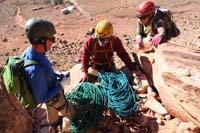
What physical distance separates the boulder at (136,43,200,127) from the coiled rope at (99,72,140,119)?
0.49m

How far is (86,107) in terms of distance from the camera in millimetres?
6113

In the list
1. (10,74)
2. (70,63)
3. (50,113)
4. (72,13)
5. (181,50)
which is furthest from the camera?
(72,13)

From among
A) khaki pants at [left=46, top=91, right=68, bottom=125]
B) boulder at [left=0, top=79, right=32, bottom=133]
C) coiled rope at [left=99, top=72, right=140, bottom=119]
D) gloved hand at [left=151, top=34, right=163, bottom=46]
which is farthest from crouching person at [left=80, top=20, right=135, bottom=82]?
boulder at [left=0, top=79, right=32, bottom=133]

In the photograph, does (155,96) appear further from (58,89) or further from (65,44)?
(65,44)

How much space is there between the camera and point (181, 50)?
6.41 metres

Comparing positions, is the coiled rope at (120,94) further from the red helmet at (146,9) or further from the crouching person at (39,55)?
the red helmet at (146,9)

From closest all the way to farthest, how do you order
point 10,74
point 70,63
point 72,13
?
point 10,74
point 70,63
point 72,13

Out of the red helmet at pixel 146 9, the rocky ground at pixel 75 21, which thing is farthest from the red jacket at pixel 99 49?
the rocky ground at pixel 75 21

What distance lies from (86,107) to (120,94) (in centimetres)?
63

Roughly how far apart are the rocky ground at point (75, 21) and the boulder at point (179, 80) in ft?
19.2

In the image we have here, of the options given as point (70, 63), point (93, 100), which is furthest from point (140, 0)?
point (93, 100)

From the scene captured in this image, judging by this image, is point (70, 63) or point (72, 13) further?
point (72, 13)

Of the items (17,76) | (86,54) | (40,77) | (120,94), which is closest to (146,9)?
(86,54)

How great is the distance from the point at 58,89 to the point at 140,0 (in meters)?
12.9
